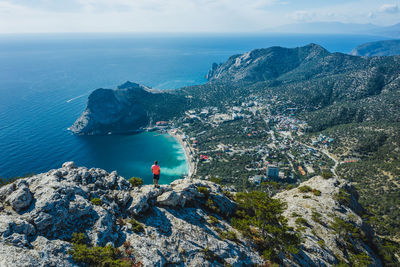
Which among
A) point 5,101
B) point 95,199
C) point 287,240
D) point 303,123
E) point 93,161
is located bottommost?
point 93,161

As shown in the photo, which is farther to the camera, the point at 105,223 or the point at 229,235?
the point at 229,235

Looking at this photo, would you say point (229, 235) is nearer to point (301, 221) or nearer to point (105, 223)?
point (105, 223)

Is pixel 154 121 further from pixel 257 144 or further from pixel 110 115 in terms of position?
pixel 257 144

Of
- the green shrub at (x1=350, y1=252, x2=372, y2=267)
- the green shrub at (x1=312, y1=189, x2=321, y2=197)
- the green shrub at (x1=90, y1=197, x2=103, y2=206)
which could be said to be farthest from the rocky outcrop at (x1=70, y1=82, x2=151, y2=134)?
the green shrub at (x1=350, y1=252, x2=372, y2=267)

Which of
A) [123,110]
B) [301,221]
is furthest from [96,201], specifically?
[123,110]

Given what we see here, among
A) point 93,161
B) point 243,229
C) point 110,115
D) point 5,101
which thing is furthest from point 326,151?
point 5,101

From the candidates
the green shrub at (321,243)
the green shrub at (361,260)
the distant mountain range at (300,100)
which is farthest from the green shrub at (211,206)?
the distant mountain range at (300,100)
